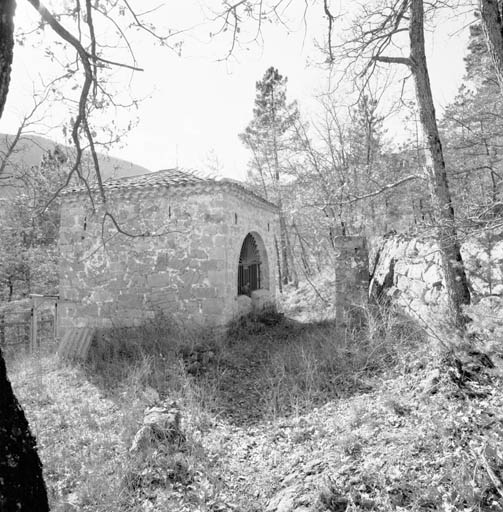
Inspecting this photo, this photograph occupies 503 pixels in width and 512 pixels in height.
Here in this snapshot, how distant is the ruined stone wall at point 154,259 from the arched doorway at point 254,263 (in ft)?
5.38

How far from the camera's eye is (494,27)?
11.3 feet

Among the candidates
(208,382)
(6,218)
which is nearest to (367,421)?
(208,382)

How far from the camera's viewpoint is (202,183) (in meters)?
8.45

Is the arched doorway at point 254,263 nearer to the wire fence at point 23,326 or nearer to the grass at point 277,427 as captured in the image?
the grass at point 277,427

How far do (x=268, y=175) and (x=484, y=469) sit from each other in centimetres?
1766

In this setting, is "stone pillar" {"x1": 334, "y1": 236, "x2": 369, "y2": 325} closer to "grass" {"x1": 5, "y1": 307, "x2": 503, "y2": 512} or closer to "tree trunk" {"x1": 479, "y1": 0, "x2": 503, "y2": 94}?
"grass" {"x1": 5, "y1": 307, "x2": 503, "y2": 512}

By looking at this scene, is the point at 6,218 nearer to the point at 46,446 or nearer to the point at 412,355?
the point at 46,446

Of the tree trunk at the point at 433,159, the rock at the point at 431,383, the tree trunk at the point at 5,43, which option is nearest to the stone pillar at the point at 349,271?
Answer: the tree trunk at the point at 433,159

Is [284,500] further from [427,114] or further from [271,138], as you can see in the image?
[271,138]

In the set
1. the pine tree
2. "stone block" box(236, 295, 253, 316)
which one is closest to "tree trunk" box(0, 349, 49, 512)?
"stone block" box(236, 295, 253, 316)

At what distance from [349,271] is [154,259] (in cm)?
436

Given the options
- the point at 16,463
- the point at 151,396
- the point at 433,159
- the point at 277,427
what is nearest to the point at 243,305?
the point at 151,396

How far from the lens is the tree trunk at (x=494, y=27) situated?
11.2ft

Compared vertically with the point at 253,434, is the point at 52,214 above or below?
above
